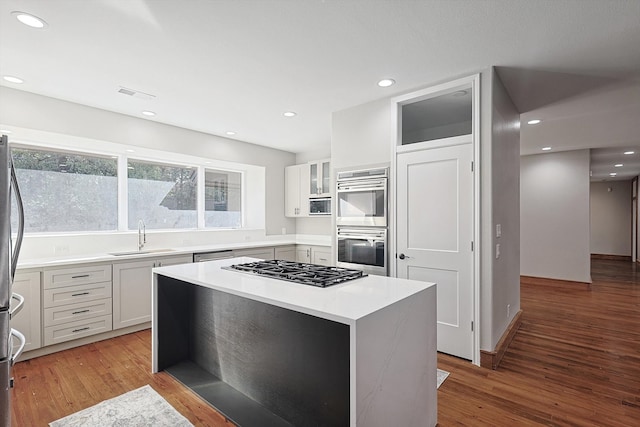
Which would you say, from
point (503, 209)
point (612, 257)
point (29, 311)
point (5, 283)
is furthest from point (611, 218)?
point (29, 311)

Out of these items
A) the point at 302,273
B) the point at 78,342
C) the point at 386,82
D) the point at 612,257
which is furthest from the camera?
the point at 612,257

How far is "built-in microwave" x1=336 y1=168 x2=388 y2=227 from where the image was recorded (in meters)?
3.47

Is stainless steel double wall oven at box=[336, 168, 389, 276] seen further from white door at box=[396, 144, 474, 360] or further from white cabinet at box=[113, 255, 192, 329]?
white cabinet at box=[113, 255, 192, 329]

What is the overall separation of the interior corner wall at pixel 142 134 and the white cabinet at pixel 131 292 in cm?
155

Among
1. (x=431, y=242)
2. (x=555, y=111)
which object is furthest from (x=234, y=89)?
(x=555, y=111)

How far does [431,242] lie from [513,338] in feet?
4.81

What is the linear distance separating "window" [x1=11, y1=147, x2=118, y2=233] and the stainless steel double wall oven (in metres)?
3.01

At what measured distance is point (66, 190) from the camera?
384cm

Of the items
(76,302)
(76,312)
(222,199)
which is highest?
(222,199)

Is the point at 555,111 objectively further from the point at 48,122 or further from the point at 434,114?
the point at 48,122

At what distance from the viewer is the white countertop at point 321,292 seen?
4.79ft

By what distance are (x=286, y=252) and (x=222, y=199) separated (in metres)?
1.47

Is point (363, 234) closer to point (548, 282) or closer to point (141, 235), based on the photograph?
point (141, 235)

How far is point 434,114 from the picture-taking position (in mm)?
3715
